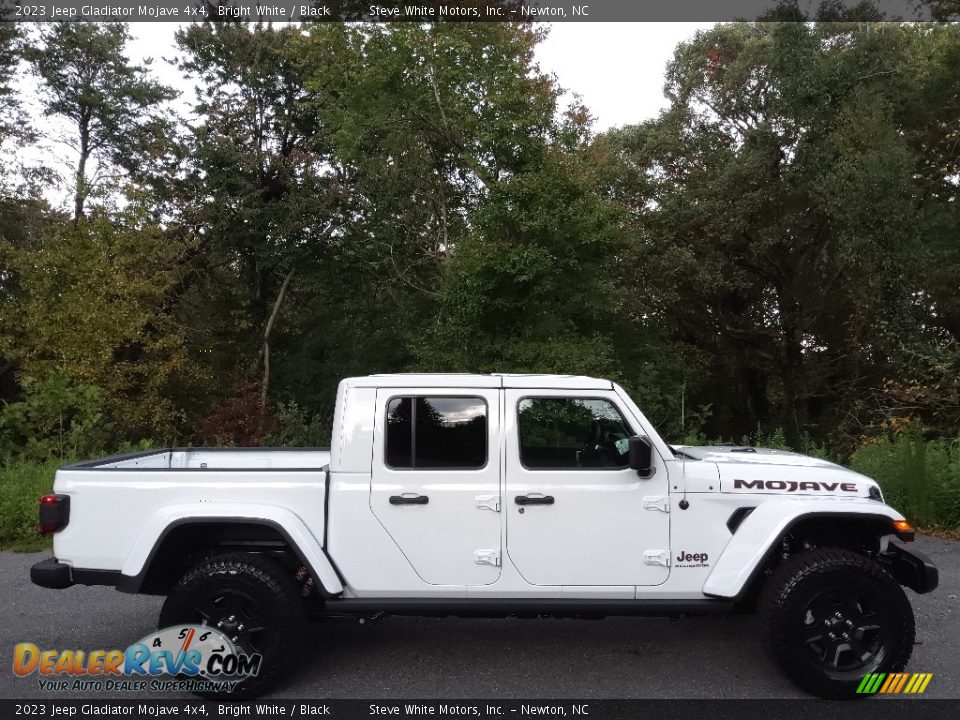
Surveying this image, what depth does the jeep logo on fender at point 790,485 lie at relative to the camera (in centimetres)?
425

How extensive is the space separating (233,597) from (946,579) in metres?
5.90

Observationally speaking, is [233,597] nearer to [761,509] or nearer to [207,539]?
[207,539]

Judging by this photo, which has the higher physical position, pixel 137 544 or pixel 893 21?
pixel 893 21

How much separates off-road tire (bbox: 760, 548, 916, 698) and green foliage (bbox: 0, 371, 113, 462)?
11040mm

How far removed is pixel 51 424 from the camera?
13.6 meters

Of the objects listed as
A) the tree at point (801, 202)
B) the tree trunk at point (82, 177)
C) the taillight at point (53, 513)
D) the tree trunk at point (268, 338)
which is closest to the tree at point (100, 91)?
the tree trunk at point (82, 177)

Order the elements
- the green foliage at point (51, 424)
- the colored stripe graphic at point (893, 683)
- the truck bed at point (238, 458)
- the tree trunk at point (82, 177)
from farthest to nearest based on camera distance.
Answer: the tree trunk at point (82, 177) → the green foliage at point (51, 424) → the truck bed at point (238, 458) → the colored stripe graphic at point (893, 683)

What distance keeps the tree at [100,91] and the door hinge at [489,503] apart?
894 inches

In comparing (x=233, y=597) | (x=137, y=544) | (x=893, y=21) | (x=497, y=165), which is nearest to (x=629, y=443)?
(x=233, y=597)

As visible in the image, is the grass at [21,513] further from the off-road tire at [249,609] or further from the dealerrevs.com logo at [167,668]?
the off-road tire at [249,609]

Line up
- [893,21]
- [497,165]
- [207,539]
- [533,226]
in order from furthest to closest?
[893,21], [497,165], [533,226], [207,539]

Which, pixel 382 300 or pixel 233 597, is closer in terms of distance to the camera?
pixel 233 597

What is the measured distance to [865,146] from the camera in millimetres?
16984

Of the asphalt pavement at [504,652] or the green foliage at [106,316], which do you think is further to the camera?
the green foliage at [106,316]
